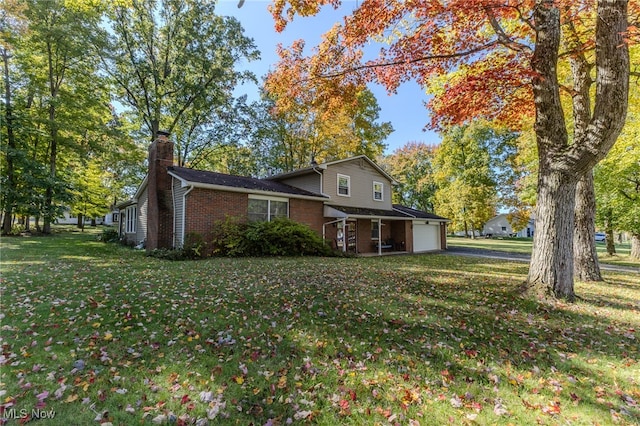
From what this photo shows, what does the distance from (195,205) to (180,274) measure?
16.5ft

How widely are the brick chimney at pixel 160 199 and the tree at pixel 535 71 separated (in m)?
8.79

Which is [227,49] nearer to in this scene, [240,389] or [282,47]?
[282,47]

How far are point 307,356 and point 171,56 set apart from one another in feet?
84.0

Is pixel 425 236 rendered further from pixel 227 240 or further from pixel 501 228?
pixel 501 228

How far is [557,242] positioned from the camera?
5.91 meters

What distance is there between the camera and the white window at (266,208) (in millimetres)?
13820

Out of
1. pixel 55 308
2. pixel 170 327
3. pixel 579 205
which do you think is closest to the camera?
pixel 170 327

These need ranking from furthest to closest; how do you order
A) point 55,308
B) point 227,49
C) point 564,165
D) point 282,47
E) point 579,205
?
point 227,49, point 579,205, point 282,47, point 564,165, point 55,308

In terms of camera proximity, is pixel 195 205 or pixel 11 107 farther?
pixel 11 107

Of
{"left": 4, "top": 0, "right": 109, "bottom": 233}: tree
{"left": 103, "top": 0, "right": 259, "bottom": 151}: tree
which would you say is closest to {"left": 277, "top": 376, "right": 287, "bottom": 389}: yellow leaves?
{"left": 4, "top": 0, "right": 109, "bottom": 233}: tree

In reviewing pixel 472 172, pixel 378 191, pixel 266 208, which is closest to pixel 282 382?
pixel 266 208

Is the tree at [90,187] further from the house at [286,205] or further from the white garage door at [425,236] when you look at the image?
the white garage door at [425,236]

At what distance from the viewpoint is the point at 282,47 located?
331 inches

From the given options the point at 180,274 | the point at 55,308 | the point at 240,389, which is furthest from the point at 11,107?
the point at 240,389
